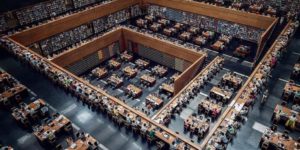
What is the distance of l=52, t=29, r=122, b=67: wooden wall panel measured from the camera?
23.5 m

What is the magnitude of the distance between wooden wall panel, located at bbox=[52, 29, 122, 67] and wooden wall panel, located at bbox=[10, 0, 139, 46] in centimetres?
302

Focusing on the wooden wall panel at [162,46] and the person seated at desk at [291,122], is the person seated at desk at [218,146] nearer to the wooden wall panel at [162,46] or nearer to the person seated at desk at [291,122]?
the person seated at desk at [291,122]

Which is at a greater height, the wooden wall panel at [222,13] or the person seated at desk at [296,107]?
the wooden wall panel at [222,13]

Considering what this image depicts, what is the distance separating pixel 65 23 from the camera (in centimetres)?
2586

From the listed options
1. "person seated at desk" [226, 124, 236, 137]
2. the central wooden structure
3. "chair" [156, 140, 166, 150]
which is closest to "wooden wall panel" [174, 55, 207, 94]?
the central wooden structure

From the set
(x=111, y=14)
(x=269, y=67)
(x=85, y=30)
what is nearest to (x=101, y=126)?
(x=269, y=67)

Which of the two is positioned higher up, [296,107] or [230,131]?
[296,107]

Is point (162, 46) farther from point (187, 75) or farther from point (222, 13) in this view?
point (222, 13)

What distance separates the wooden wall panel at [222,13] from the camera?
24.2m

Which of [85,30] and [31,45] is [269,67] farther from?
[31,45]

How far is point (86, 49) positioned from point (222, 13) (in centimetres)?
1448

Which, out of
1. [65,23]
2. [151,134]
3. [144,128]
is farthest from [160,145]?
[65,23]

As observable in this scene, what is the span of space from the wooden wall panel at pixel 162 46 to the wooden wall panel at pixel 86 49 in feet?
4.75

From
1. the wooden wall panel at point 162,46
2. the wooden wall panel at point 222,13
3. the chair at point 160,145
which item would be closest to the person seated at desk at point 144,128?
the chair at point 160,145
